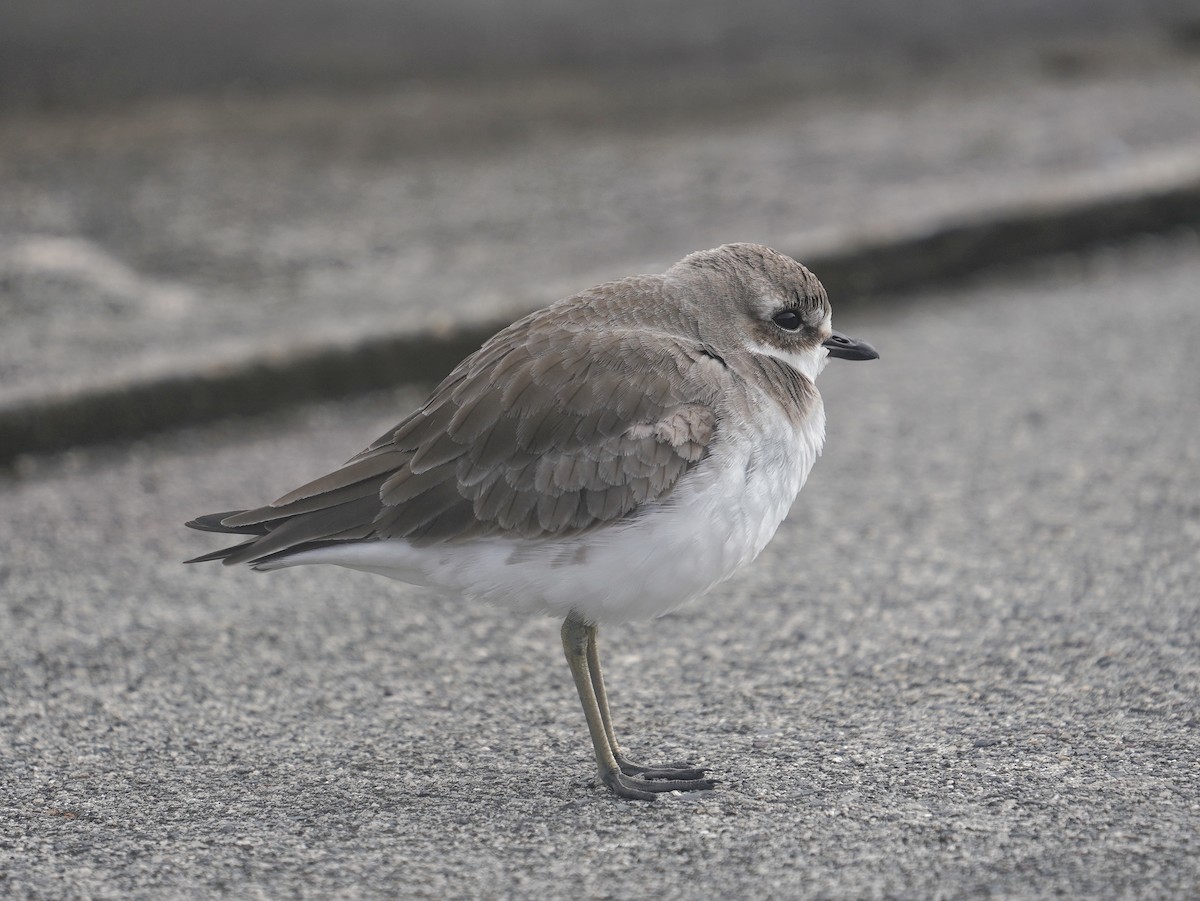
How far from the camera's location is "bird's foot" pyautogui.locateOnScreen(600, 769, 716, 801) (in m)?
3.59

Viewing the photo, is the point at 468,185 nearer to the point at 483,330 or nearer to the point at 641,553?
the point at 483,330

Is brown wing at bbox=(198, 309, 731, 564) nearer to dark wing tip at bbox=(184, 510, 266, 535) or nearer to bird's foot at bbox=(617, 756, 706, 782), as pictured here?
dark wing tip at bbox=(184, 510, 266, 535)

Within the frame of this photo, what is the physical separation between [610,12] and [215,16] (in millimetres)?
2486

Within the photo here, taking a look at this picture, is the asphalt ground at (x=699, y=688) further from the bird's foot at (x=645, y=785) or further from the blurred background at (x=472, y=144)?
the blurred background at (x=472, y=144)

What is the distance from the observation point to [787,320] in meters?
4.05

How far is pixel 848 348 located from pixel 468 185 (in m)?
4.34

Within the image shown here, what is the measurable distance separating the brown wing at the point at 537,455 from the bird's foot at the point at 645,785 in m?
0.62

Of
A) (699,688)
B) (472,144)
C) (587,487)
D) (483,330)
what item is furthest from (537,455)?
(472,144)

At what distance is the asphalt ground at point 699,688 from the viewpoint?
3299mm

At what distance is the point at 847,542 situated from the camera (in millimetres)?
5191

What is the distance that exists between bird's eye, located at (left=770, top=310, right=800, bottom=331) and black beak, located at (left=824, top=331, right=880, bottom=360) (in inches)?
6.9

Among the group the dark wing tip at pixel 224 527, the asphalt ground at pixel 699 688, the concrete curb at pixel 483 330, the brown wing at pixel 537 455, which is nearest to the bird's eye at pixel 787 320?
the brown wing at pixel 537 455

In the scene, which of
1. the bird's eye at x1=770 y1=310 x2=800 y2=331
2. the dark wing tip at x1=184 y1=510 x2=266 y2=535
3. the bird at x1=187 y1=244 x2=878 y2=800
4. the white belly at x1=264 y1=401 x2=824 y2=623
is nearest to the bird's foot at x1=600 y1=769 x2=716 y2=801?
the bird at x1=187 y1=244 x2=878 y2=800

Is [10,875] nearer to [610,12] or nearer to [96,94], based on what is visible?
[96,94]
